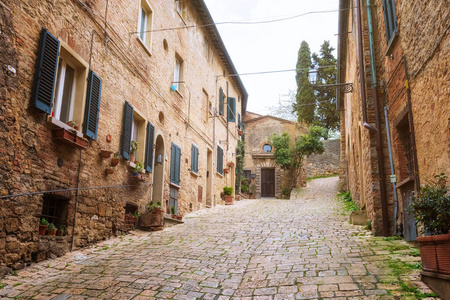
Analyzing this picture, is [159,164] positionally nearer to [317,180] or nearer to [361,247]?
[361,247]

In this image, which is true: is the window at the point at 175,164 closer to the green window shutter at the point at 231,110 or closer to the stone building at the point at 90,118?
the stone building at the point at 90,118

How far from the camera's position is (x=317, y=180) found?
2698cm

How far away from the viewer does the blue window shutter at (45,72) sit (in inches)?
235

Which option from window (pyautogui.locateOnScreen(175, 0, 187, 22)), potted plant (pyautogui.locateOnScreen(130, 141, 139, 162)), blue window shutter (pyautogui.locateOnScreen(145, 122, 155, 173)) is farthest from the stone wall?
potted plant (pyautogui.locateOnScreen(130, 141, 139, 162))

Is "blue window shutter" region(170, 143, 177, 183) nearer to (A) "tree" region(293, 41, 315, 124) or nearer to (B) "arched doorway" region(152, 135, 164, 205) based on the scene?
(B) "arched doorway" region(152, 135, 164, 205)

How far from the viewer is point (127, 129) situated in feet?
30.3

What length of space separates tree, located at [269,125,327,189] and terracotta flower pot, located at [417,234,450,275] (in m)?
19.7

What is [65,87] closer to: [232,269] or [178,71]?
[232,269]

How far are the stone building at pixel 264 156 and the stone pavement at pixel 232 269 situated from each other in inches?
686

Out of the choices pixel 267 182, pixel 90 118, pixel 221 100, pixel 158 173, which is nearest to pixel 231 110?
pixel 221 100

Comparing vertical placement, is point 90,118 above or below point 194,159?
below

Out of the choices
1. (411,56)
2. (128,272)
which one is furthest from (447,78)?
(128,272)

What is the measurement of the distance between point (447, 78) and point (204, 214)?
9.89m

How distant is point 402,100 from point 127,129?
20.1 feet
